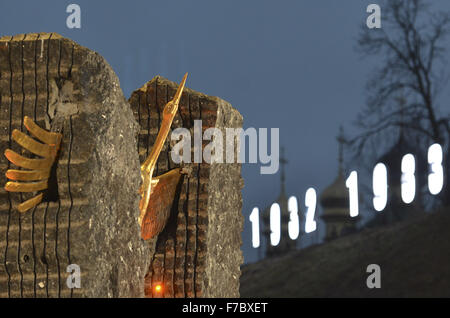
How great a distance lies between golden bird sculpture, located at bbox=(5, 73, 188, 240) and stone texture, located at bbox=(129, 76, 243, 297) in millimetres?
115

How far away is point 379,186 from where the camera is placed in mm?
19344

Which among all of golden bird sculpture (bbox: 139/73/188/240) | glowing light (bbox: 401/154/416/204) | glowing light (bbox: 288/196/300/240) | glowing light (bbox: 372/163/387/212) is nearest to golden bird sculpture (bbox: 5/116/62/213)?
golden bird sculpture (bbox: 139/73/188/240)

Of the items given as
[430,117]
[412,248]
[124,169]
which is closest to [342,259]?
[412,248]

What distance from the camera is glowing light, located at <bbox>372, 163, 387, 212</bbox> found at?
61.9ft

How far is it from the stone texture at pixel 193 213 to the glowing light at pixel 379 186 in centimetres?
1331

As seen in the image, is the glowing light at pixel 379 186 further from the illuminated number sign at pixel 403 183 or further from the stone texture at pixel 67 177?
the stone texture at pixel 67 177

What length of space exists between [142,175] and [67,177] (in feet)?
2.84

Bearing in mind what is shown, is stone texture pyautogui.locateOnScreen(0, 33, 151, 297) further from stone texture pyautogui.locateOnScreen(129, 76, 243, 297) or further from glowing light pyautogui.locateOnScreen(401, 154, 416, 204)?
glowing light pyautogui.locateOnScreen(401, 154, 416, 204)

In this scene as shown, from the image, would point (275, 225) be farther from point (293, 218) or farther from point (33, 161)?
point (33, 161)

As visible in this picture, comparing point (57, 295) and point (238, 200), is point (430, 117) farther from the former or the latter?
point (57, 295)

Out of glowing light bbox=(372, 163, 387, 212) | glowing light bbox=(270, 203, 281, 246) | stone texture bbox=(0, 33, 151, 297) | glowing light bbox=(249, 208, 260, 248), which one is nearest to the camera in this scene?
stone texture bbox=(0, 33, 151, 297)
